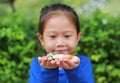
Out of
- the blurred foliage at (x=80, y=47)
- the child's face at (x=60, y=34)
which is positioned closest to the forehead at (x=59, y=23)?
the child's face at (x=60, y=34)

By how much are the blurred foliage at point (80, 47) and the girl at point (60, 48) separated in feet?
6.64

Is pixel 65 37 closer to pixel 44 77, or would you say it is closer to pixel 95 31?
pixel 44 77

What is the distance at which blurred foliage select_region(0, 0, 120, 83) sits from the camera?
473 cm

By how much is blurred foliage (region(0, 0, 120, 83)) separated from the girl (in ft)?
6.64

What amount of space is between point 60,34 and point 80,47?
2401mm

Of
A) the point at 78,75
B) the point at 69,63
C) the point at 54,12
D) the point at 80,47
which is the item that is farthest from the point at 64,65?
the point at 80,47

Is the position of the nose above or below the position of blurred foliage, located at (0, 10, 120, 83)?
above

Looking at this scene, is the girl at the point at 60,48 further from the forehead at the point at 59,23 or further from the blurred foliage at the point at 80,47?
the blurred foliage at the point at 80,47

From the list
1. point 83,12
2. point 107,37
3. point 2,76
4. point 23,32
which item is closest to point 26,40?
point 23,32

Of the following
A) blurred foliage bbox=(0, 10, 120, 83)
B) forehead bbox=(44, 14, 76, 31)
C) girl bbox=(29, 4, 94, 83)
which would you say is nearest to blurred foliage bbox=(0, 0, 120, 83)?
blurred foliage bbox=(0, 10, 120, 83)

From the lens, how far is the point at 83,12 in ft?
22.5

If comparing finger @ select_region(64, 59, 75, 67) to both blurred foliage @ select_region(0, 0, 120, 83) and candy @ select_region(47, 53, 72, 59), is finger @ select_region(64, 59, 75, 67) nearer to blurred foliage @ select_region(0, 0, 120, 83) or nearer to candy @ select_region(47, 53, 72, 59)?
candy @ select_region(47, 53, 72, 59)

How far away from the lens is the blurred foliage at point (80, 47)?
4727 millimetres

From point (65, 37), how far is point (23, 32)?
234 centimetres
